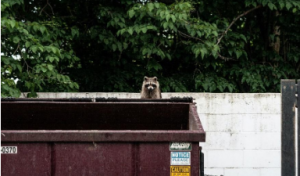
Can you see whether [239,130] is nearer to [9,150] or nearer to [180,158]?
[180,158]

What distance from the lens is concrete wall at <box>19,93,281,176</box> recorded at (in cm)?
700

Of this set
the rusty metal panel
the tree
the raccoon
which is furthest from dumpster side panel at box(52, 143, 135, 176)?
the raccoon

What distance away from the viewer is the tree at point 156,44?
7.30m

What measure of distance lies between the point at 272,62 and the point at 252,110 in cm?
266

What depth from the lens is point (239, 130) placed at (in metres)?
7.00

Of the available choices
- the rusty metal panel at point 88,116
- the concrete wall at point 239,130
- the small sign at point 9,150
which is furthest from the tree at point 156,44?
the small sign at point 9,150

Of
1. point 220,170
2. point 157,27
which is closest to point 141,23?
point 157,27

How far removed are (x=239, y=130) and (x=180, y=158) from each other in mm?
4157

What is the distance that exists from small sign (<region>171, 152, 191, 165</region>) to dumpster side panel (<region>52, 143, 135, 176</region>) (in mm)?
285

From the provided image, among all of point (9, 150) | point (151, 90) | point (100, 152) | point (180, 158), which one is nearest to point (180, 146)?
point (180, 158)

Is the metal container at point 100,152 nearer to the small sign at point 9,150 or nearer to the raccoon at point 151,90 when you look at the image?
the small sign at point 9,150

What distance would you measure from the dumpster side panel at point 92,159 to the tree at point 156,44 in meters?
3.97

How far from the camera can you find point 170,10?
732 centimetres

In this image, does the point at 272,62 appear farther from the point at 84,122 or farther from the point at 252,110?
the point at 84,122
